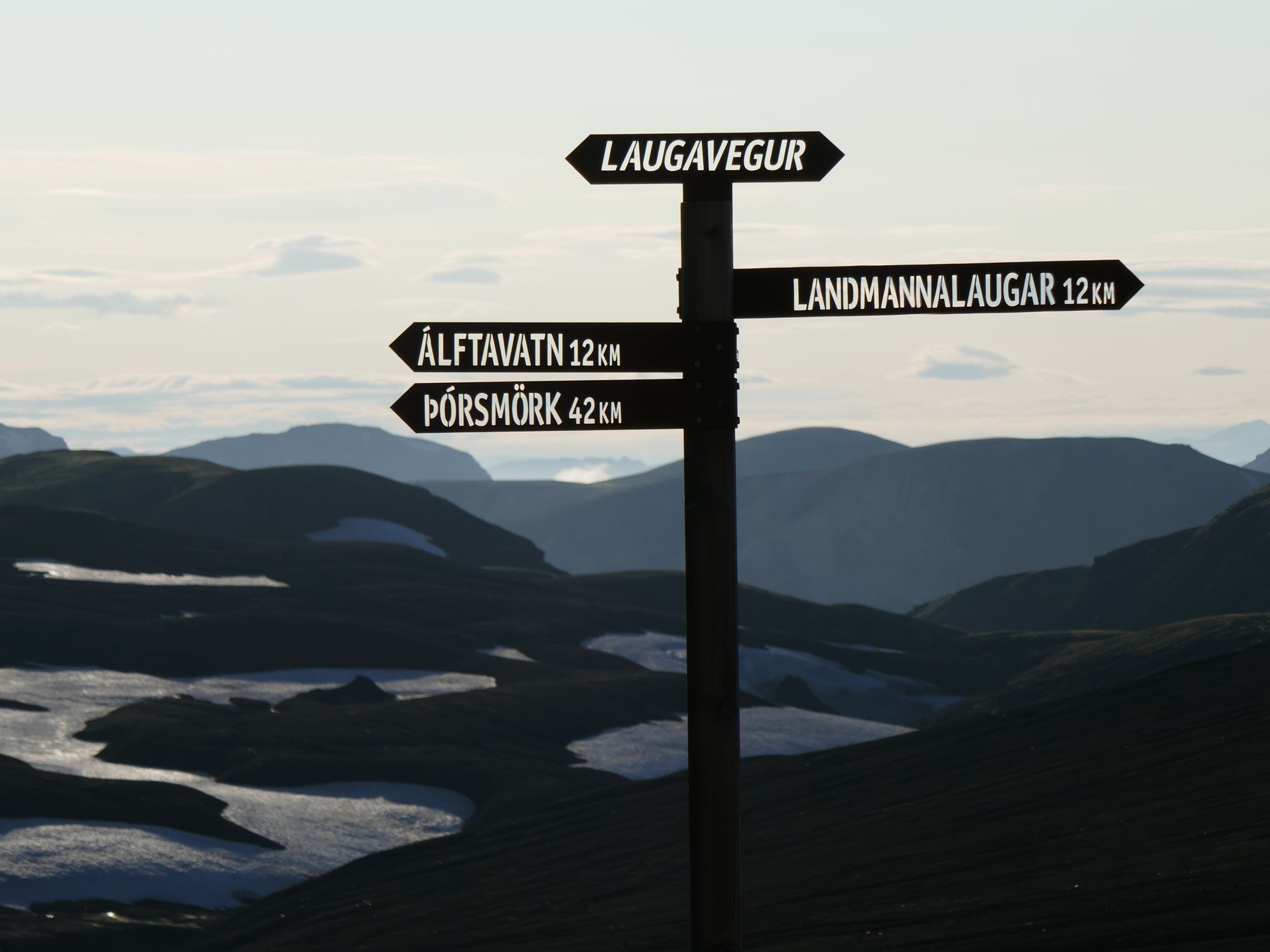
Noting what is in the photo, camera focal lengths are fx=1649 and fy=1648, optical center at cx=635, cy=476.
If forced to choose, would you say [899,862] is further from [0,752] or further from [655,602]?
[655,602]

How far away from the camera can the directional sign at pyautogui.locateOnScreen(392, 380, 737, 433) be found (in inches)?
351

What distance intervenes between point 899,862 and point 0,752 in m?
31.7

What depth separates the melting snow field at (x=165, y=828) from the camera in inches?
1421

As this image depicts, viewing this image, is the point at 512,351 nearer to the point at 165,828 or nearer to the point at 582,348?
the point at 582,348

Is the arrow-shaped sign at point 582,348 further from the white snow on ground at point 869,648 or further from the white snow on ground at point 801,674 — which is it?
the white snow on ground at point 869,648

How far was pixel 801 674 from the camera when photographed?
83250 millimetres

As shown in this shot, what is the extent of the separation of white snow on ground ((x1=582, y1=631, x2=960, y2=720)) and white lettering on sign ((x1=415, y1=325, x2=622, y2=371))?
229ft

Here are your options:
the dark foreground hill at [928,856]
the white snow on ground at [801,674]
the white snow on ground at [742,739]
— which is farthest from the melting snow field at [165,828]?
the white snow on ground at [801,674]

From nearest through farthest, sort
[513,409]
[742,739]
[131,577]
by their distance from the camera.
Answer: [513,409], [742,739], [131,577]

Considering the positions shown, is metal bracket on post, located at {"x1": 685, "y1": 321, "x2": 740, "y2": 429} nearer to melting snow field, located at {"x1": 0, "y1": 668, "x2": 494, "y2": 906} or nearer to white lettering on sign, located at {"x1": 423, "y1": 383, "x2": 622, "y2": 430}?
white lettering on sign, located at {"x1": 423, "y1": 383, "x2": 622, "y2": 430}

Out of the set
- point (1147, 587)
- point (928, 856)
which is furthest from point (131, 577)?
point (1147, 587)

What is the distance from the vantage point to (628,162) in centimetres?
908

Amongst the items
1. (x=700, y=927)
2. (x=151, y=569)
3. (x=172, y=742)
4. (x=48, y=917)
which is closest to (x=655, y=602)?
(x=151, y=569)

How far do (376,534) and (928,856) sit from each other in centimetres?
8963
